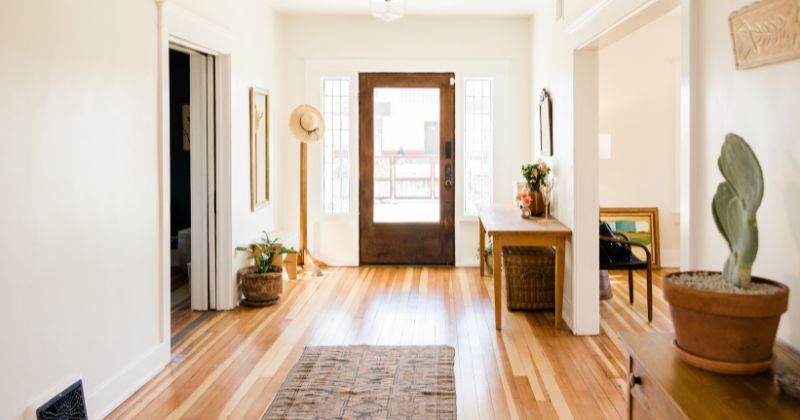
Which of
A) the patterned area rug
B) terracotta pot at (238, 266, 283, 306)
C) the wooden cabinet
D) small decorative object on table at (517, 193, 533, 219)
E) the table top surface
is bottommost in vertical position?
the patterned area rug

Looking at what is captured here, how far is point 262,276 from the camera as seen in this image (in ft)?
16.8

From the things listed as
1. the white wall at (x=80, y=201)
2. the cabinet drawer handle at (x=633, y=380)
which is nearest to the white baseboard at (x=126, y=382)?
the white wall at (x=80, y=201)

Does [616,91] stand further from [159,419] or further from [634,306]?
[159,419]

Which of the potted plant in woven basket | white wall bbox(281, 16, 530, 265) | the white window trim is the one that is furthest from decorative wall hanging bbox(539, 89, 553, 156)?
the potted plant in woven basket

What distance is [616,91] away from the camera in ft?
21.9

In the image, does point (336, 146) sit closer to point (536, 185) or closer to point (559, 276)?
point (536, 185)

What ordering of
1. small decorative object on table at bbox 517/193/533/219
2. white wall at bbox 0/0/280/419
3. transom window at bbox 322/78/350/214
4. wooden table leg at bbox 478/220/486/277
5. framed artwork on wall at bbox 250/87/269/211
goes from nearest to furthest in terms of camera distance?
white wall at bbox 0/0/280/419
small decorative object on table at bbox 517/193/533/219
framed artwork on wall at bbox 250/87/269/211
wooden table leg at bbox 478/220/486/277
transom window at bbox 322/78/350/214

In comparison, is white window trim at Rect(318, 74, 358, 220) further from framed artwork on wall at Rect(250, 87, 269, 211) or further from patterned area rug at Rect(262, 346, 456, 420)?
patterned area rug at Rect(262, 346, 456, 420)

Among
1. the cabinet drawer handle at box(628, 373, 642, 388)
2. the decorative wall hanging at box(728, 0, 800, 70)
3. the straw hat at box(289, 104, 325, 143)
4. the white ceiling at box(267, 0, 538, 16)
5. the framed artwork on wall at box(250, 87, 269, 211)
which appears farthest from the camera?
the straw hat at box(289, 104, 325, 143)

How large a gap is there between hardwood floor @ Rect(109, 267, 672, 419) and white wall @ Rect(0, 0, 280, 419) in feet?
1.19

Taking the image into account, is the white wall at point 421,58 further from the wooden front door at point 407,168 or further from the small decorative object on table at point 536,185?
the small decorative object on table at point 536,185

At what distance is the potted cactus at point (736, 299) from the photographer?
1549 millimetres

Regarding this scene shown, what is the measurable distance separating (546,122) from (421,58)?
1.99m

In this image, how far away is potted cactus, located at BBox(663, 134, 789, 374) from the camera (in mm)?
1549
